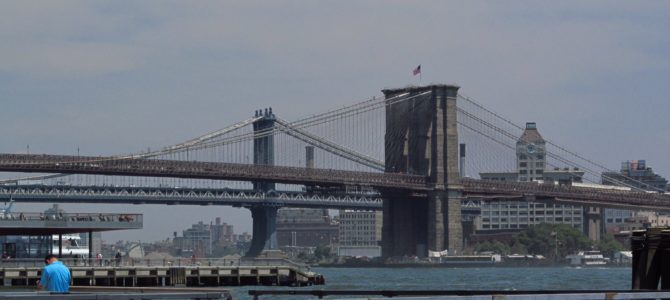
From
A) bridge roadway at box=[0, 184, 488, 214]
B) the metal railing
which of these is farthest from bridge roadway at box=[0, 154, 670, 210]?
the metal railing

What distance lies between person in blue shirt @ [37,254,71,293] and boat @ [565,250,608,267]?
13679 cm

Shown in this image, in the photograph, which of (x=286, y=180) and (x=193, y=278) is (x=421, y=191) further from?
(x=193, y=278)

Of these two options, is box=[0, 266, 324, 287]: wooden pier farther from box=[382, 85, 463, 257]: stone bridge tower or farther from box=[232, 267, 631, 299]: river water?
box=[382, 85, 463, 257]: stone bridge tower

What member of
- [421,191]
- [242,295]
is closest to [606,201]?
[421,191]

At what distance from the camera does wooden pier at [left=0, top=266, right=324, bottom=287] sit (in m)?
53.6

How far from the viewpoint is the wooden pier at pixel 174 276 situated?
53.6 m

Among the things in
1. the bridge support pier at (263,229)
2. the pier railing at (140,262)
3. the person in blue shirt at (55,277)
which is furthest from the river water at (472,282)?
the bridge support pier at (263,229)

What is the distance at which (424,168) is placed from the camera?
136500 mm

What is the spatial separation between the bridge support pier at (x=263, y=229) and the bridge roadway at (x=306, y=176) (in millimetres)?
20921

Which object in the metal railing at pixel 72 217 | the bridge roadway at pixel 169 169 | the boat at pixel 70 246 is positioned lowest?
the boat at pixel 70 246

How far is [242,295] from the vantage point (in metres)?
54.7

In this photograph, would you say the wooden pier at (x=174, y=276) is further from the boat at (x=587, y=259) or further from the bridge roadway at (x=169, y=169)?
the boat at (x=587, y=259)

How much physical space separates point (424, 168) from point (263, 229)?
22168 mm

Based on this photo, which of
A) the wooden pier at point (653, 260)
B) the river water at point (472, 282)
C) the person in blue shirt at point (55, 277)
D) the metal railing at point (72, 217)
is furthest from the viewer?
the river water at point (472, 282)
